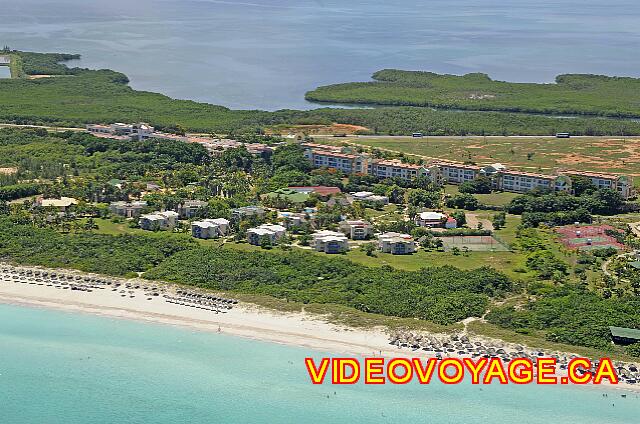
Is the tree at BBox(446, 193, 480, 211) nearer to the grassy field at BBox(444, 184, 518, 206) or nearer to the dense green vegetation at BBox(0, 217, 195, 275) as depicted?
the grassy field at BBox(444, 184, 518, 206)

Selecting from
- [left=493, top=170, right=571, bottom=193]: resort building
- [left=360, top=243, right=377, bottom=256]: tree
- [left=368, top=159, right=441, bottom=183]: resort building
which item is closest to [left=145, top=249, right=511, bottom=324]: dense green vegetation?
[left=360, top=243, right=377, bottom=256]: tree

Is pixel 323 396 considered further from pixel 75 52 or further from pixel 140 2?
pixel 140 2

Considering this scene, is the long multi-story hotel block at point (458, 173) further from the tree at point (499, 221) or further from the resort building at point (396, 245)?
the resort building at point (396, 245)

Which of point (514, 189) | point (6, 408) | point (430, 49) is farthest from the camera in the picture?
point (430, 49)

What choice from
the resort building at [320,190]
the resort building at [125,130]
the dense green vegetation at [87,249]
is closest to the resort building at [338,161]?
the resort building at [320,190]

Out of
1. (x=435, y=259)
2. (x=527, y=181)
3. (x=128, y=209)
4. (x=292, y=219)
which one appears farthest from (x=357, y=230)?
(x=527, y=181)

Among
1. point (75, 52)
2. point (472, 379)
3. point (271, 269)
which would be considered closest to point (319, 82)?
point (75, 52)

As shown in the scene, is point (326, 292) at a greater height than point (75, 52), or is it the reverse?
point (75, 52)
